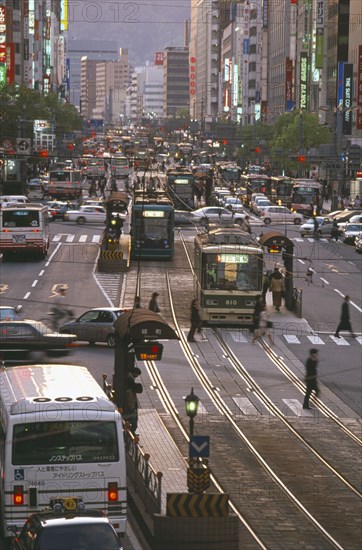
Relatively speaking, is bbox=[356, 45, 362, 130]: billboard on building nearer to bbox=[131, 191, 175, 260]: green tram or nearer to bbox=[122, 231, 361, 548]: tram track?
bbox=[131, 191, 175, 260]: green tram

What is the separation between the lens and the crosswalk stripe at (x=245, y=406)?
1313 inches

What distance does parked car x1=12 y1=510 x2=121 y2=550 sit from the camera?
1595 centimetres

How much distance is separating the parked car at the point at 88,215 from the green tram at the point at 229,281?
37.8 m

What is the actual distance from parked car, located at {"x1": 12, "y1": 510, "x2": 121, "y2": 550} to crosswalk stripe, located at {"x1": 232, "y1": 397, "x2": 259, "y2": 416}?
1691 centimetres

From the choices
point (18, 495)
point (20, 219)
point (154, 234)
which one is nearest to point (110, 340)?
point (18, 495)

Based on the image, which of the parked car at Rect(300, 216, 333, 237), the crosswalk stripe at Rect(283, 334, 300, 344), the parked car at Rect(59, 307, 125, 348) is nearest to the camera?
the parked car at Rect(59, 307, 125, 348)

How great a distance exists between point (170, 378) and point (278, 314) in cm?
1312

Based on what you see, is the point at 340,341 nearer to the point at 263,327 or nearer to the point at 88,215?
the point at 263,327

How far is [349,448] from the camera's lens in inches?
1161

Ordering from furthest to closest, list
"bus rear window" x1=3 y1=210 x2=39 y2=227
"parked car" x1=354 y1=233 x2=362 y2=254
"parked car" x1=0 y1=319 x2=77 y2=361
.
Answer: "parked car" x1=354 y1=233 x2=362 y2=254, "bus rear window" x1=3 y1=210 x2=39 y2=227, "parked car" x1=0 y1=319 x2=77 y2=361

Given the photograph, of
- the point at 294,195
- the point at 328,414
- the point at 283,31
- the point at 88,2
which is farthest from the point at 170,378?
the point at 283,31

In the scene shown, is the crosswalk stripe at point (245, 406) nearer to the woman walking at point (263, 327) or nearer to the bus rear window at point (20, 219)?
the woman walking at point (263, 327)

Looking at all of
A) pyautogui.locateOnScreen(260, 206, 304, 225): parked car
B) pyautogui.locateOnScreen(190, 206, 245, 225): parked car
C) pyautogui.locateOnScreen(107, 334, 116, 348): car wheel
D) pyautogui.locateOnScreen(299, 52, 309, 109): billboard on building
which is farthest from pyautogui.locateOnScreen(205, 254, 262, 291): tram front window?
pyautogui.locateOnScreen(299, 52, 309, 109): billboard on building

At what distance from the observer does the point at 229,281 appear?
1871 inches
